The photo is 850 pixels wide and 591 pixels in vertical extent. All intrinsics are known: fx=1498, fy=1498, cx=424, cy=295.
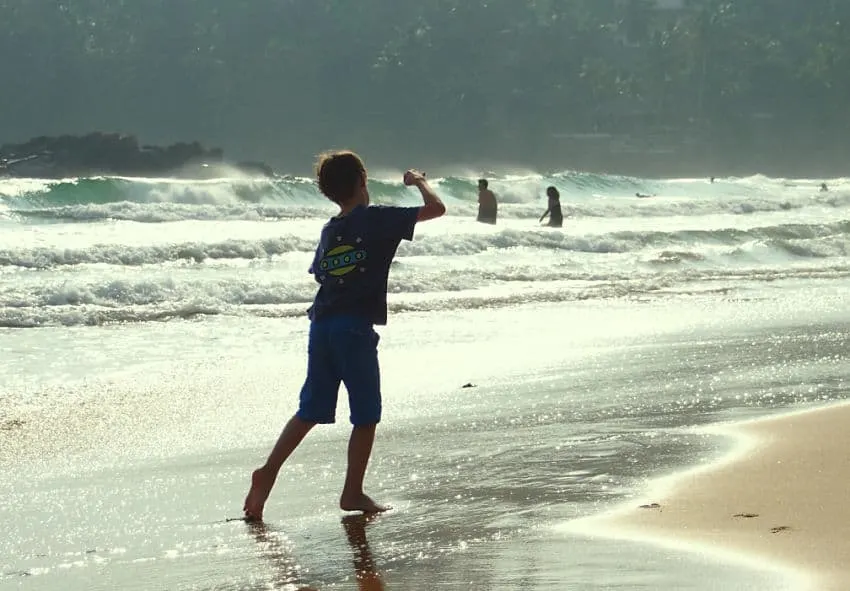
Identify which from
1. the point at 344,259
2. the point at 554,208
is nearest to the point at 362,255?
the point at 344,259

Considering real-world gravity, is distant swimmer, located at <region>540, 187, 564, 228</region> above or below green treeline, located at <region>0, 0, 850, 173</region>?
below

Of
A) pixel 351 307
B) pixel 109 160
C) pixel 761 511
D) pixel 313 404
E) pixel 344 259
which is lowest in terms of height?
pixel 761 511

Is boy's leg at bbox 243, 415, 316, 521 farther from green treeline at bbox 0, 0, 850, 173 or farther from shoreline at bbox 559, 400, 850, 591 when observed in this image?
green treeline at bbox 0, 0, 850, 173

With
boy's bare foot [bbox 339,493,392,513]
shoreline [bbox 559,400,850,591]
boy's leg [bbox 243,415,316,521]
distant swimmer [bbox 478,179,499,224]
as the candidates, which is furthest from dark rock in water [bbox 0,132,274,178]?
boy's bare foot [bbox 339,493,392,513]

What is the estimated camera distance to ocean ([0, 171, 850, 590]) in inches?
169

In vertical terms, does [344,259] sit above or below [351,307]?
above

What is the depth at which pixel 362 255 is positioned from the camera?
4996 millimetres

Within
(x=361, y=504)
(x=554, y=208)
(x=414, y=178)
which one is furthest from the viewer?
(x=554, y=208)

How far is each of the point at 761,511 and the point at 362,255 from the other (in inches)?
60.2

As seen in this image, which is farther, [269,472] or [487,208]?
[487,208]

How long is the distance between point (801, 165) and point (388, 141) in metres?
26.8

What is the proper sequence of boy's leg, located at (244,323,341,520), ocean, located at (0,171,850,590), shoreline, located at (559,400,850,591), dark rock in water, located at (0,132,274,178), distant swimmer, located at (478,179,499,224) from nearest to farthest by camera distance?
shoreline, located at (559,400,850,591) < ocean, located at (0,171,850,590) < boy's leg, located at (244,323,341,520) < distant swimmer, located at (478,179,499,224) < dark rock in water, located at (0,132,274,178)

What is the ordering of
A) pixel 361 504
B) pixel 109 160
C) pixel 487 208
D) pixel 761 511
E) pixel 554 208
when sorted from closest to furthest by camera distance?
1. pixel 761 511
2. pixel 361 504
3. pixel 554 208
4. pixel 487 208
5. pixel 109 160

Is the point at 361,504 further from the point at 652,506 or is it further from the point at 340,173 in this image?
the point at 340,173
